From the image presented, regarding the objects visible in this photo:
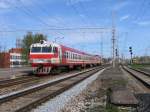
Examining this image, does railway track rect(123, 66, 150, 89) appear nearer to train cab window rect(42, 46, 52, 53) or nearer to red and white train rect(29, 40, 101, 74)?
red and white train rect(29, 40, 101, 74)

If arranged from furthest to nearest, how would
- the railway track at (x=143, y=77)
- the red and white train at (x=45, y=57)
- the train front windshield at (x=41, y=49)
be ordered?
the train front windshield at (x=41, y=49)
the red and white train at (x=45, y=57)
the railway track at (x=143, y=77)

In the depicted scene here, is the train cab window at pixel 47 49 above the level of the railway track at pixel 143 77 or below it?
above

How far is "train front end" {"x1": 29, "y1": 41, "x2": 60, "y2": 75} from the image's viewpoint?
1350 inches

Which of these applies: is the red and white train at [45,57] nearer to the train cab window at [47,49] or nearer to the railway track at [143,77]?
the train cab window at [47,49]

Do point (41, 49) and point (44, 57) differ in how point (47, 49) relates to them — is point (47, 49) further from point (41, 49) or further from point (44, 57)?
point (44, 57)

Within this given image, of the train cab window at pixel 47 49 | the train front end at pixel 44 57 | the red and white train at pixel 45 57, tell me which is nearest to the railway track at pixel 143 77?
the red and white train at pixel 45 57

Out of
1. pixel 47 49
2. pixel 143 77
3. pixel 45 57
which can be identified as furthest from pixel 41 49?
pixel 143 77

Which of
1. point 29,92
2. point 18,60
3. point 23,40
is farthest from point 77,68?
point 18,60

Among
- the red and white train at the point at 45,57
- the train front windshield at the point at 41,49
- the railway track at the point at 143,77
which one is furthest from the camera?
the train front windshield at the point at 41,49

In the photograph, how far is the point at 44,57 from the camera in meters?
34.5

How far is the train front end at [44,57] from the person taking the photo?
34281 millimetres

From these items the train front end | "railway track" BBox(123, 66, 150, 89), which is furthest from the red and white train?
"railway track" BBox(123, 66, 150, 89)

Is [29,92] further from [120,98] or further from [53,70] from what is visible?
[53,70]

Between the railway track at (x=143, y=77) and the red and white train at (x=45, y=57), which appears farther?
the red and white train at (x=45, y=57)
